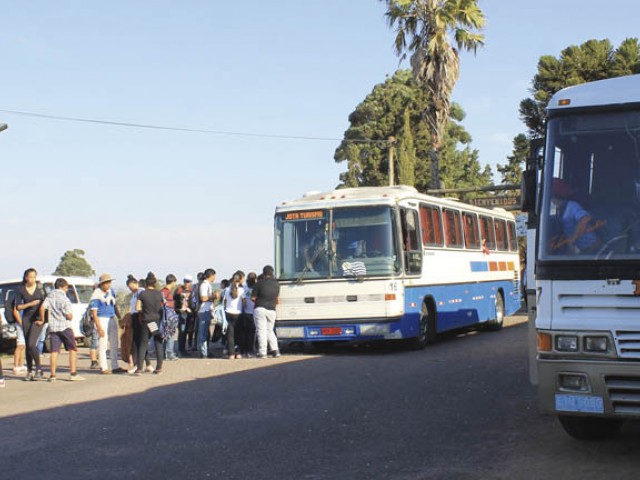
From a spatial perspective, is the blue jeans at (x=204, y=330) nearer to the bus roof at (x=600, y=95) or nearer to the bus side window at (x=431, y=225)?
the bus side window at (x=431, y=225)

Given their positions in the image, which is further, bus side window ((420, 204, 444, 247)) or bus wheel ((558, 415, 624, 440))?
bus side window ((420, 204, 444, 247))

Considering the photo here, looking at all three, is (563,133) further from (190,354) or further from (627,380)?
(190,354)

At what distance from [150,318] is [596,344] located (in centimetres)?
1051

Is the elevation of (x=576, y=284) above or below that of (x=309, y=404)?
above

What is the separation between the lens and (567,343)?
760 centimetres

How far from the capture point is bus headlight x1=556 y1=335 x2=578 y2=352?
298 inches

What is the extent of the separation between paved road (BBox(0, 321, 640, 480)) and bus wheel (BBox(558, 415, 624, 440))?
100mm

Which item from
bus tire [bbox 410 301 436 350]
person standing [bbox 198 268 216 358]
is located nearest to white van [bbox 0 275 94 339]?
person standing [bbox 198 268 216 358]

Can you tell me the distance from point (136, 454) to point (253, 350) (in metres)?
12.1

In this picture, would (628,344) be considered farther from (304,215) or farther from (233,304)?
(233,304)

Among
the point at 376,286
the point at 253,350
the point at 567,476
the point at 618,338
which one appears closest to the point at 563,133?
the point at 618,338

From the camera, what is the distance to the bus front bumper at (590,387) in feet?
24.0

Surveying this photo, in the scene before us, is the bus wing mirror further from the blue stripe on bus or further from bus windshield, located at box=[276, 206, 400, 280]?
the blue stripe on bus

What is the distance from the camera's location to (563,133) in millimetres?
8305
